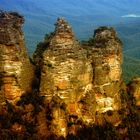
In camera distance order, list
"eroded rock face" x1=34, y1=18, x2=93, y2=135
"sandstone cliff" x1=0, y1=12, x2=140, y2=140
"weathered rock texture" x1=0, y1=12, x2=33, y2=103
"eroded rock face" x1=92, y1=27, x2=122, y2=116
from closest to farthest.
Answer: "weathered rock texture" x1=0, y1=12, x2=33, y2=103, "sandstone cliff" x1=0, y1=12, x2=140, y2=140, "eroded rock face" x1=34, y1=18, x2=93, y2=135, "eroded rock face" x1=92, y1=27, x2=122, y2=116

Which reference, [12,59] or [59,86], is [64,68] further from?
[12,59]

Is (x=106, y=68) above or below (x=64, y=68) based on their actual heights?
below

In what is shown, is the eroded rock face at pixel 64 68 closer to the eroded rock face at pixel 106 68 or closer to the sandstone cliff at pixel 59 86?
the sandstone cliff at pixel 59 86

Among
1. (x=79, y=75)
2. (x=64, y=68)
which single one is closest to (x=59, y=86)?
(x=64, y=68)

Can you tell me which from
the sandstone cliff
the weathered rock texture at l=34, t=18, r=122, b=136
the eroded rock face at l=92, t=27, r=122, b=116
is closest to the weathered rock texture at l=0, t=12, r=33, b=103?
the sandstone cliff

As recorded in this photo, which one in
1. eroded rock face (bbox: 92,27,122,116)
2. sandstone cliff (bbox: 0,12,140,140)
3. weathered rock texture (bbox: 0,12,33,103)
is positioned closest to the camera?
weathered rock texture (bbox: 0,12,33,103)

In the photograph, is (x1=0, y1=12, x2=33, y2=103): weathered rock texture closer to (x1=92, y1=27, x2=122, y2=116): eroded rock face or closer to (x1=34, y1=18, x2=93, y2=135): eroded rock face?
(x1=34, y1=18, x2=93, y2=135): eroded rock face

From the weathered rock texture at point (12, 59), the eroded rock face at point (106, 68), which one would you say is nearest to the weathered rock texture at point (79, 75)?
the eroded rock face at point (106, 68)

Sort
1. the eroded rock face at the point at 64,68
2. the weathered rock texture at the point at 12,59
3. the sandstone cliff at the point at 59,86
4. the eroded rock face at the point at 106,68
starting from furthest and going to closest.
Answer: the eroded rock face at the point at 106,68 → the eroded rock face at the point at 64,68 → the sandstone cliff at the point at 59,86 → the weathered rock texture at the point at 12,59

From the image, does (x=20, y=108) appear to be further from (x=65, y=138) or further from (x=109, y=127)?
(x=109, y=127)
